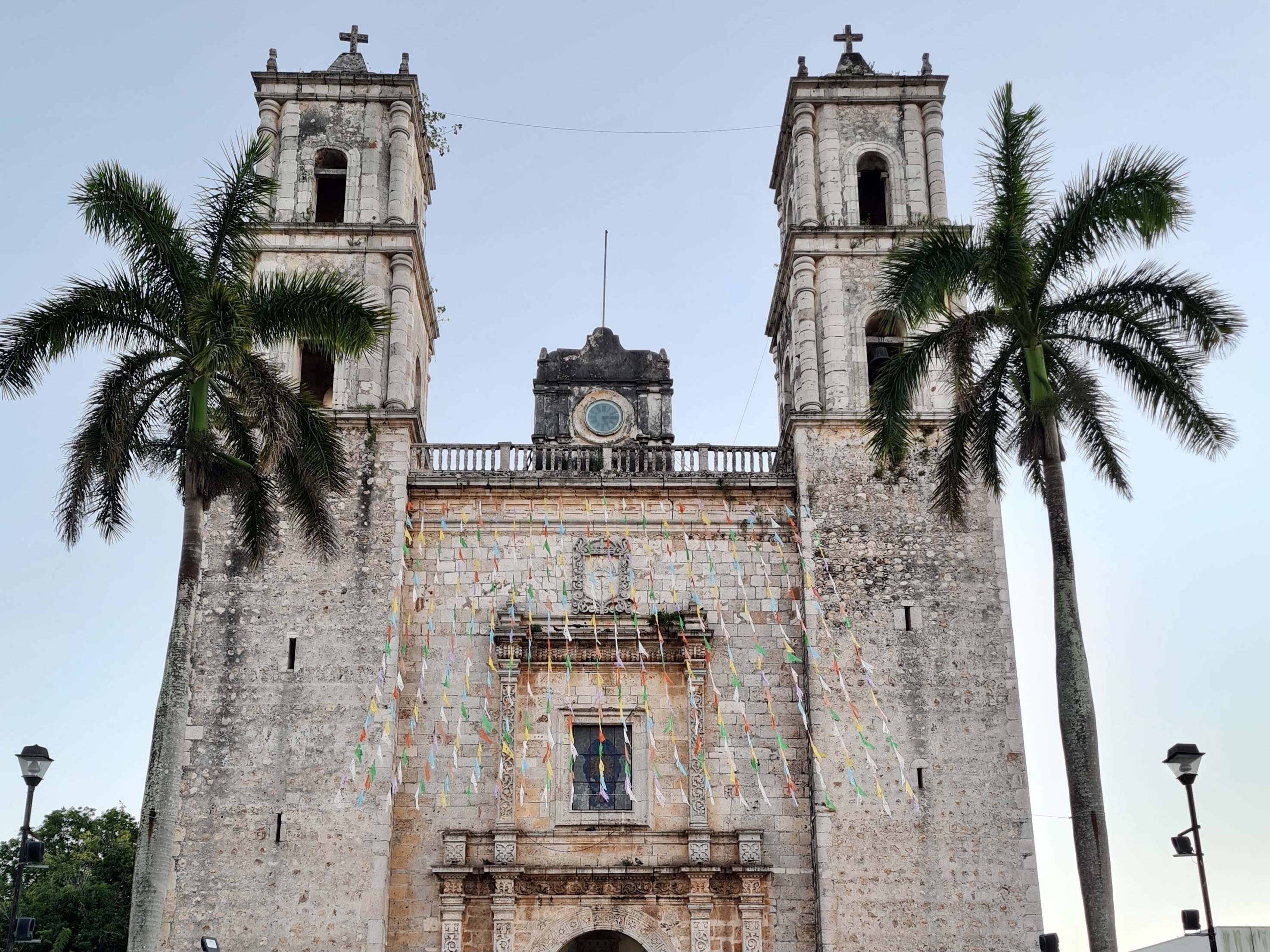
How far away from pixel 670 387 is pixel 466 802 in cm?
1235

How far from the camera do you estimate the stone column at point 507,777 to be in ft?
64.9

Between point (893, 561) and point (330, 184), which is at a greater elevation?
point (330, 184)

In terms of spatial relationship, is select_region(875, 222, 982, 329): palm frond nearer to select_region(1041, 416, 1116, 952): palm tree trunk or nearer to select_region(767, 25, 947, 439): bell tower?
select_region(1041, 416, 1116, 952): palm tree trunk

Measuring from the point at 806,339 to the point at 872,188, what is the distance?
15.8ft

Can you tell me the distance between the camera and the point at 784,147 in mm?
25969

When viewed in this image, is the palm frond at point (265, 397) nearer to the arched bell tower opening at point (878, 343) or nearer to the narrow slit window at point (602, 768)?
the narrow slit window at point (602, 768)

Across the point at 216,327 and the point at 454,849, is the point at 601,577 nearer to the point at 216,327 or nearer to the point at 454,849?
the point at 454,849

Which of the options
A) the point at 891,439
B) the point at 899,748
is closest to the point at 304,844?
the point at 899,748

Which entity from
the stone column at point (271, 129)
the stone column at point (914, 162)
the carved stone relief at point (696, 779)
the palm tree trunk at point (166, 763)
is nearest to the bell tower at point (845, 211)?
the stone column at point (914, 162)

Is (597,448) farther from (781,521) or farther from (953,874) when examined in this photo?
(953,874)

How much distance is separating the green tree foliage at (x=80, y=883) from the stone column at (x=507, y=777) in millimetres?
10525

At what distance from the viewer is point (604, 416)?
1079 inches

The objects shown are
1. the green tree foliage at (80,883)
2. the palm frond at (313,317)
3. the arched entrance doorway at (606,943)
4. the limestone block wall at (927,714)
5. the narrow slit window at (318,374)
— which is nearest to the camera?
the palm frond at (313,317)

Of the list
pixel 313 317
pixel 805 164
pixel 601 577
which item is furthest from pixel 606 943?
pixel 805 164
